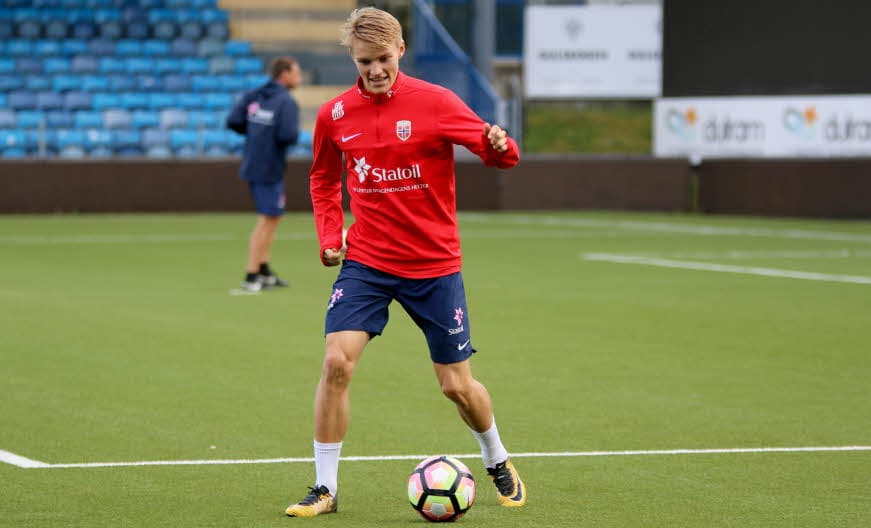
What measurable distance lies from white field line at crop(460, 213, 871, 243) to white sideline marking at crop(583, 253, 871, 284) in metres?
4.51

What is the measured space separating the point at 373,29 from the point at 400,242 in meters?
0.84

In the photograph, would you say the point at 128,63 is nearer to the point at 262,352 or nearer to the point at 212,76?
the point at 212,76

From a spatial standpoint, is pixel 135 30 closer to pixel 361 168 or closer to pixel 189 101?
pixel 189 101

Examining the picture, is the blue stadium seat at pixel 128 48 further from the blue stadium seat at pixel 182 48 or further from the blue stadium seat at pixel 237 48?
the blue stadium seat at pixel 237 48

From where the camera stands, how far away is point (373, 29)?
6148mm

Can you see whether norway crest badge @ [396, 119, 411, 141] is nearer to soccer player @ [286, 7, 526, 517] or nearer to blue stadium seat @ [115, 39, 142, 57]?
soccer player @ [286, 7, 526, 517]

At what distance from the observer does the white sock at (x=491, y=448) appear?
661 centimetres

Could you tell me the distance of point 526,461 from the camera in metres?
7.46

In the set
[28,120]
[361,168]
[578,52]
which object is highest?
[361,168]

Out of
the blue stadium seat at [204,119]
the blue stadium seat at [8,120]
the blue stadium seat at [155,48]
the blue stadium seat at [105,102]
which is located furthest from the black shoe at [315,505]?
the blue stadium seat at [155,48]

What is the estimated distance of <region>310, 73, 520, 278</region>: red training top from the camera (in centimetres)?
643

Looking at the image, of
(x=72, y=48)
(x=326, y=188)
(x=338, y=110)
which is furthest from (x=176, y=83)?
Result: (x=338, y=110)

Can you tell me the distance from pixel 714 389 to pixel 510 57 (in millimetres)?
34493

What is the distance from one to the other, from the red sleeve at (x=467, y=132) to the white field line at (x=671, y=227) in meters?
17.3
